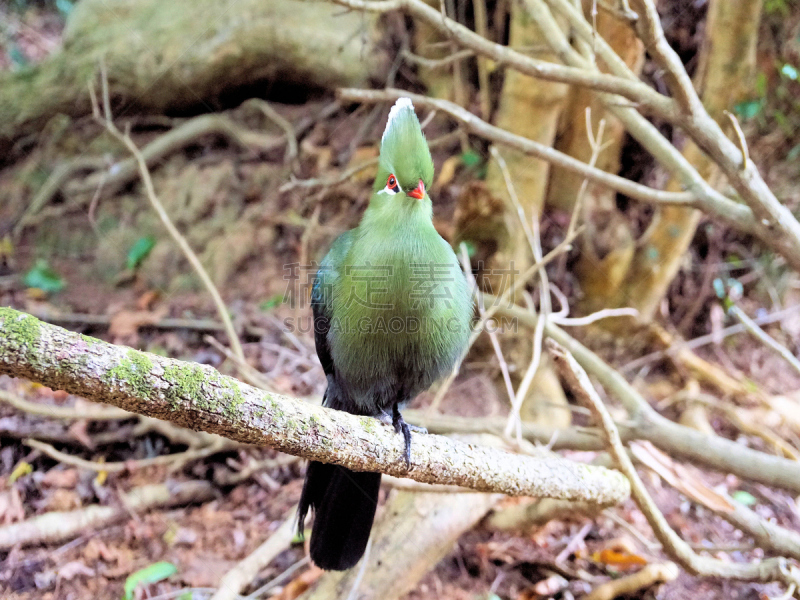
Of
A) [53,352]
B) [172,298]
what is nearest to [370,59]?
[172,298]

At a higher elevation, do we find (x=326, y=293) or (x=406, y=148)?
(x=406, y=148)

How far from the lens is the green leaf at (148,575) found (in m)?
2.54

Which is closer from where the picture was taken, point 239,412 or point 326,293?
point 239,412

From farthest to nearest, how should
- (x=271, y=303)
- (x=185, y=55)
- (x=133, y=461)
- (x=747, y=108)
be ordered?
(x=185, y=55) < (x=271, y=303) < (x=747, y=108) < (x=133, y=461)

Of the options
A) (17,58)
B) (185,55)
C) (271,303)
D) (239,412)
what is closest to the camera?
(239,412)

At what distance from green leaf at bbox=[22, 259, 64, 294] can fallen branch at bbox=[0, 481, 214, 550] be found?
7.22ft

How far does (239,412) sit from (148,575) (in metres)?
1.84

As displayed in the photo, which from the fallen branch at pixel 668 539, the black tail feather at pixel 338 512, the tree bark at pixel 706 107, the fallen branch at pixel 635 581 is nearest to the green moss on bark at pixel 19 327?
the black tail feather at pixel 338 512

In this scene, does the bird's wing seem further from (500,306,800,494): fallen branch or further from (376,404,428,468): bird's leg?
(500,306,800,494): fallen branch

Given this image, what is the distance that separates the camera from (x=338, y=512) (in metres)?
2.26

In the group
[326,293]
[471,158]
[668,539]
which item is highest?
[326,293]

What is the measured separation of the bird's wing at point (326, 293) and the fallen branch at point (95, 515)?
135cm

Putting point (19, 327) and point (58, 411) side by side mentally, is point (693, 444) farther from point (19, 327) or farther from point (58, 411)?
point (58, 411)

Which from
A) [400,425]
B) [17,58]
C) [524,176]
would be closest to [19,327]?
[400,425]
